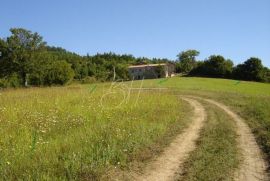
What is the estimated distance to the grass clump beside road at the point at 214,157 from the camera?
9438 mm

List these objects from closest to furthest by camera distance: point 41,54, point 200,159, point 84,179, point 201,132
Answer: point 84,179, point 200,159, point 201,132, point 41,54

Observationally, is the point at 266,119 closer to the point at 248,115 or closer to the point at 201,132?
the point at 248,115

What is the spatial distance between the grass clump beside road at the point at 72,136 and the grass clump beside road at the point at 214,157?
5.00ft

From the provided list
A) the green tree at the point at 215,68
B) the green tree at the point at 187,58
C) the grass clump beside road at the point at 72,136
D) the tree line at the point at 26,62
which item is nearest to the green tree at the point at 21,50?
the tree line at the point at 26,62

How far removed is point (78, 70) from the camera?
116 meters

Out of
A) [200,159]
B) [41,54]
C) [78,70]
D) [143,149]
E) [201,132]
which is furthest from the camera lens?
[78,70]

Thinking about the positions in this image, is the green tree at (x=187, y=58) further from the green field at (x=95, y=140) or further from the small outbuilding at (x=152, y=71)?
the green field at (x=95, y=140)

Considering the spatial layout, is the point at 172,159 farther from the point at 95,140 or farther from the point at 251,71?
the point at 251,71

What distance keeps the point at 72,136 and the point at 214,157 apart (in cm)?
457

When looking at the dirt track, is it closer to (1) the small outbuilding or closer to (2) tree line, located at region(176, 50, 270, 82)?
(2) tree line, located at region(176, 50, 270, 82)

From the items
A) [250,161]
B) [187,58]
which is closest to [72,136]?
[250,161]

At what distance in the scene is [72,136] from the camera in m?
12.6

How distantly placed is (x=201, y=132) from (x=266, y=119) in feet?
15.6

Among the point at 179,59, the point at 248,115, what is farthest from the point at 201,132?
the point at 179,59
